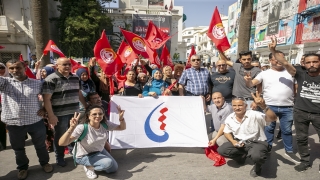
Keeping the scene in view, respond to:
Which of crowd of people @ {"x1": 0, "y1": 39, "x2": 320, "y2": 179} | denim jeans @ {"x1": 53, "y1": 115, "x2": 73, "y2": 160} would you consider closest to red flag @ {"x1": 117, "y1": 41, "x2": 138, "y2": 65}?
crowd of people @ {"x1": 0, "y1": 39, "x2": 320, "y2": 179}

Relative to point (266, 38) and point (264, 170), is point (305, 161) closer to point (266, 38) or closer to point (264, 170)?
point (264, 170)

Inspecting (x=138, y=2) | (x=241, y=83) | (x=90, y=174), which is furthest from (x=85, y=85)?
(x=138, y=2)

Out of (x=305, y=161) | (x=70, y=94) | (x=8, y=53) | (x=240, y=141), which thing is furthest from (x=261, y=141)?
(x=8, y=53)

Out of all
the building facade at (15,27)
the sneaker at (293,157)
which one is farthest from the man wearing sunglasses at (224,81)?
the building facade at (15,27)

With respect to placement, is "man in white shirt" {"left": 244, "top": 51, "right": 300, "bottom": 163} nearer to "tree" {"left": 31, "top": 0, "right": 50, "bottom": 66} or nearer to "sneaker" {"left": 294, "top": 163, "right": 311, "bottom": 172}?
"sneaker" {"left": 294, "top": 163, "right": 311, "bottom": 172}

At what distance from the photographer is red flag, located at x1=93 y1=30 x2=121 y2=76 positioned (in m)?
4.68

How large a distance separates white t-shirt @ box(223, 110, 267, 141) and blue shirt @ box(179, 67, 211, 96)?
3.68ft

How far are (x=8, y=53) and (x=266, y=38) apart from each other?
25585mm

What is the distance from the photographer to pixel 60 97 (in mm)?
3152

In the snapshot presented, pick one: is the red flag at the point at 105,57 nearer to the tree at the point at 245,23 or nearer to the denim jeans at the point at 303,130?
the denim jeans at the point at 303,130

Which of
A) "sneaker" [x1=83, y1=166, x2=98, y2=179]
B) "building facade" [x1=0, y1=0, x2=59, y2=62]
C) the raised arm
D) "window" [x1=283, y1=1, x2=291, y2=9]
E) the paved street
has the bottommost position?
the paved street

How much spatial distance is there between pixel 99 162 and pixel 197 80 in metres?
2.38

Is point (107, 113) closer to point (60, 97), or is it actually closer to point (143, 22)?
point (60, 97)

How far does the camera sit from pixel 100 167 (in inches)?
119
